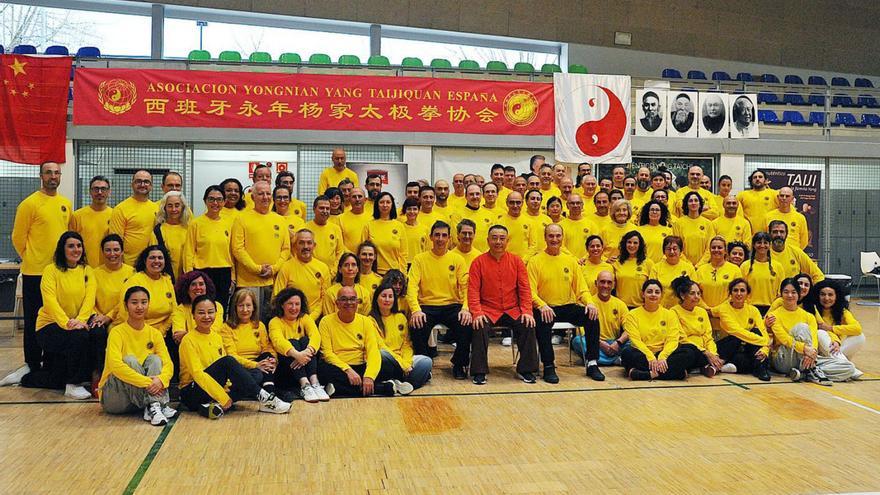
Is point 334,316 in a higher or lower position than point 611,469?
higher

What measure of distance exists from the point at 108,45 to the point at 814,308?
1591 cm

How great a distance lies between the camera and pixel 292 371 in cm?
587

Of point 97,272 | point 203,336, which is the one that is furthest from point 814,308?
point 97,272

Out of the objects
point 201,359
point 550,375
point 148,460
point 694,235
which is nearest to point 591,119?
point 694,235

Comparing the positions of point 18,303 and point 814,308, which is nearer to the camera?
point 814,308

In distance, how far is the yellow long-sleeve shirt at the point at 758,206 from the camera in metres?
9.41

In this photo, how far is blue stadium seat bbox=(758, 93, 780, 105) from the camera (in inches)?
643

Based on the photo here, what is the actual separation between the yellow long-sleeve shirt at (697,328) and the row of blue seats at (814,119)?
9.49 metres

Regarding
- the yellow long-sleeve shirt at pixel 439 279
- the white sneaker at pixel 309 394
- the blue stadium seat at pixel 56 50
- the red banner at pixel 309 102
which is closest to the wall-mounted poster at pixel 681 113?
the red banner at pixel 309 102

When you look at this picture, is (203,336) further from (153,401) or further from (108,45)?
(108,45)

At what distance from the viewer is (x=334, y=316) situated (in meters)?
6.12

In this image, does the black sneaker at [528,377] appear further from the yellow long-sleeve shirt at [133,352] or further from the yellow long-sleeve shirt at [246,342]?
the yellow long-sleeve shirt at [133,352]


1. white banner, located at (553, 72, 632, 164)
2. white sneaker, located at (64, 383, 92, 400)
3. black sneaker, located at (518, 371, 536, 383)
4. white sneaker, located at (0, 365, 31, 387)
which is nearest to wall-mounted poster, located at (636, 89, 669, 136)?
white banner, located at (553, 72, 632, 164)

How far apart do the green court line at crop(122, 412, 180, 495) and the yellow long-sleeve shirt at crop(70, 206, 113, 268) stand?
7.26 feet
